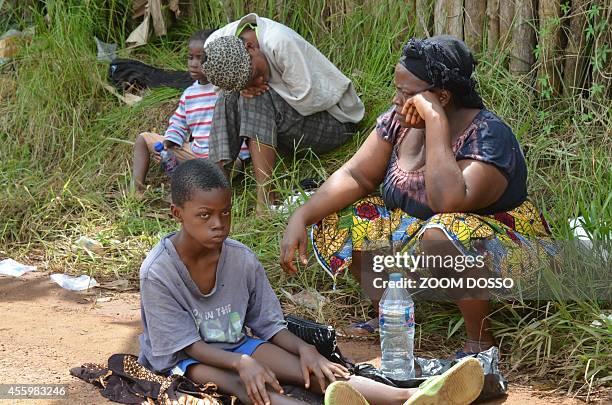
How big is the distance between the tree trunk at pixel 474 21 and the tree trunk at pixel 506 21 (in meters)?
0.14

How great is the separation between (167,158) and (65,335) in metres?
1.94

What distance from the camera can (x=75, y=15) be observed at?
23.0ft

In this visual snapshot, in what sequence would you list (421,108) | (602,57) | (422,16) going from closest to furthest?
(421,108) → (602,57) → (422,16)

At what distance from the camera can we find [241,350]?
11.6 feet

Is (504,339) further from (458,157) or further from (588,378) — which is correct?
(458,157)

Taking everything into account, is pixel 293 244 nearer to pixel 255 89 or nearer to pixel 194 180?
pixel 194 180

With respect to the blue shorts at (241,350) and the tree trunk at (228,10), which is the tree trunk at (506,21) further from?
the blue shorts at (241,350)

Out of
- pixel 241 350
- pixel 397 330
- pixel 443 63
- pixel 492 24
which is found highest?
pixel 443 63

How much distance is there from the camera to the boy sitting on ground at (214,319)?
3.36 meters

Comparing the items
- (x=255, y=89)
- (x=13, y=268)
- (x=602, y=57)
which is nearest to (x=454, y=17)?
(x=602, y=57)

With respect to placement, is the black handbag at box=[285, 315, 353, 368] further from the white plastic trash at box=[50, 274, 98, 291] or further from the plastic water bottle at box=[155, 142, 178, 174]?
the plastic water bottle at box=[155, 142, 178, 174]

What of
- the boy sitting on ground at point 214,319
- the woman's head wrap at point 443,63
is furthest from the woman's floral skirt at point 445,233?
the boy sitting on ground at point 214,319

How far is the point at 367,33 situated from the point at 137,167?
1669 millimetres

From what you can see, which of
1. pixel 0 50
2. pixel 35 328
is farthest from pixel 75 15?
pixel 35 328
